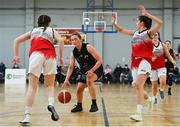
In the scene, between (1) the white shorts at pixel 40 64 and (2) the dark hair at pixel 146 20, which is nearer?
(1) the white shorts at pixel 40 64

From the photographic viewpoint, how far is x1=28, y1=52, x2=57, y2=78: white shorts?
673 centimetres

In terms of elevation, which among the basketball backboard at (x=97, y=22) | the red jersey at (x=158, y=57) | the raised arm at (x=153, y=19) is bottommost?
the red jersey at (x=158, y=57)

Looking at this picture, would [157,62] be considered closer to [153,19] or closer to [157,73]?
[157,73]

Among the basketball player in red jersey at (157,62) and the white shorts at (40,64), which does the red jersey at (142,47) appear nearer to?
the white shorts at (40,64)

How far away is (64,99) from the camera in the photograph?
322 inches

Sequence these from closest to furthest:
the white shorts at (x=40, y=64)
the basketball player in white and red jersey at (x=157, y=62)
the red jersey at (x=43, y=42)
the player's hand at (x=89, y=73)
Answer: the white shorts at (x=40, y=64)
the red jersey at (x=43, y=42)
the player's hand at (x=89, y=73)
the basketball player in white and red jersey at (x=157, y=62)

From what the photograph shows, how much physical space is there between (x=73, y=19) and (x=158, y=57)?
1826 centimetres

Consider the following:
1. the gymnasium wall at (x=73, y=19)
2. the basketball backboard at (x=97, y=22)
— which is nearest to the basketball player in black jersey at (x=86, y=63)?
the basketball backboard at (x=97, y=22)

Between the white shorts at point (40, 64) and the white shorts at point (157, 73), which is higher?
the white shorts at point (40, 64)

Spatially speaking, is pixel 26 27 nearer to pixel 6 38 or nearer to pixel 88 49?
pixel 6 38

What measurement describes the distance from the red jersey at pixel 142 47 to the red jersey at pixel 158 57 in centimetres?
305

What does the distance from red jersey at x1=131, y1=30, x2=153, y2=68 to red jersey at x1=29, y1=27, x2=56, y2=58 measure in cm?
174

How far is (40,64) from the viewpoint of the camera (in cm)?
676

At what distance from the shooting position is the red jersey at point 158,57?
10738mm
